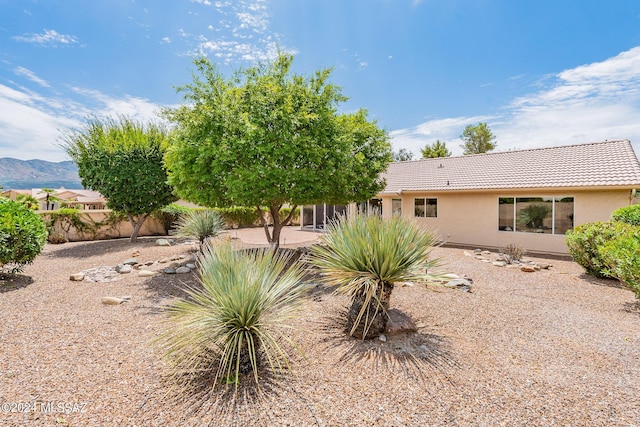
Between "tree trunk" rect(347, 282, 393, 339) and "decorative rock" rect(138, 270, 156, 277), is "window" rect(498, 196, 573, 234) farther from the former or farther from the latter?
"decorative rock" rect(138, 270, 156, 277)

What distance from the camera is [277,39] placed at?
339 inches

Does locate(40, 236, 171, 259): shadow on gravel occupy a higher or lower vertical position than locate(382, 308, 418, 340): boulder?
higher

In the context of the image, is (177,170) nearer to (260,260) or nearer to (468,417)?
(260,260)

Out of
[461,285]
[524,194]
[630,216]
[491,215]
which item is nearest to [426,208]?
[491,215]

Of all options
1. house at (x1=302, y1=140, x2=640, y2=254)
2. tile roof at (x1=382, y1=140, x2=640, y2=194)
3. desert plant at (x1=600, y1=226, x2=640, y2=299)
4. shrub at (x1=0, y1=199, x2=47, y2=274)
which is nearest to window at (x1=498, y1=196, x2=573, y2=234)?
house at (x1=302, y1=140, x2=640, y2=254)

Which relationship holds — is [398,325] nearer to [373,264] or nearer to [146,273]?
[373,264]

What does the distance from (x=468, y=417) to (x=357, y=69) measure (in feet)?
39.1

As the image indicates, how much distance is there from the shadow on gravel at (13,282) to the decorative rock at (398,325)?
8081 mm

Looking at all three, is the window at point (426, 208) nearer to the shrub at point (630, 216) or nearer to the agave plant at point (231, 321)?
the shrub at point (630, 216)

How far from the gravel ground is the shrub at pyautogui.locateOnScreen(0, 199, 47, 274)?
1.55 m

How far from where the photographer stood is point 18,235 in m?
7.24

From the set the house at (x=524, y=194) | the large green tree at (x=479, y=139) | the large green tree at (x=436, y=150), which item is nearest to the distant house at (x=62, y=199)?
the house at (x=524, y=194)

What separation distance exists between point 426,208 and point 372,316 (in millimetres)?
12223

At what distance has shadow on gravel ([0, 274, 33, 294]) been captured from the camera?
6.78 m
